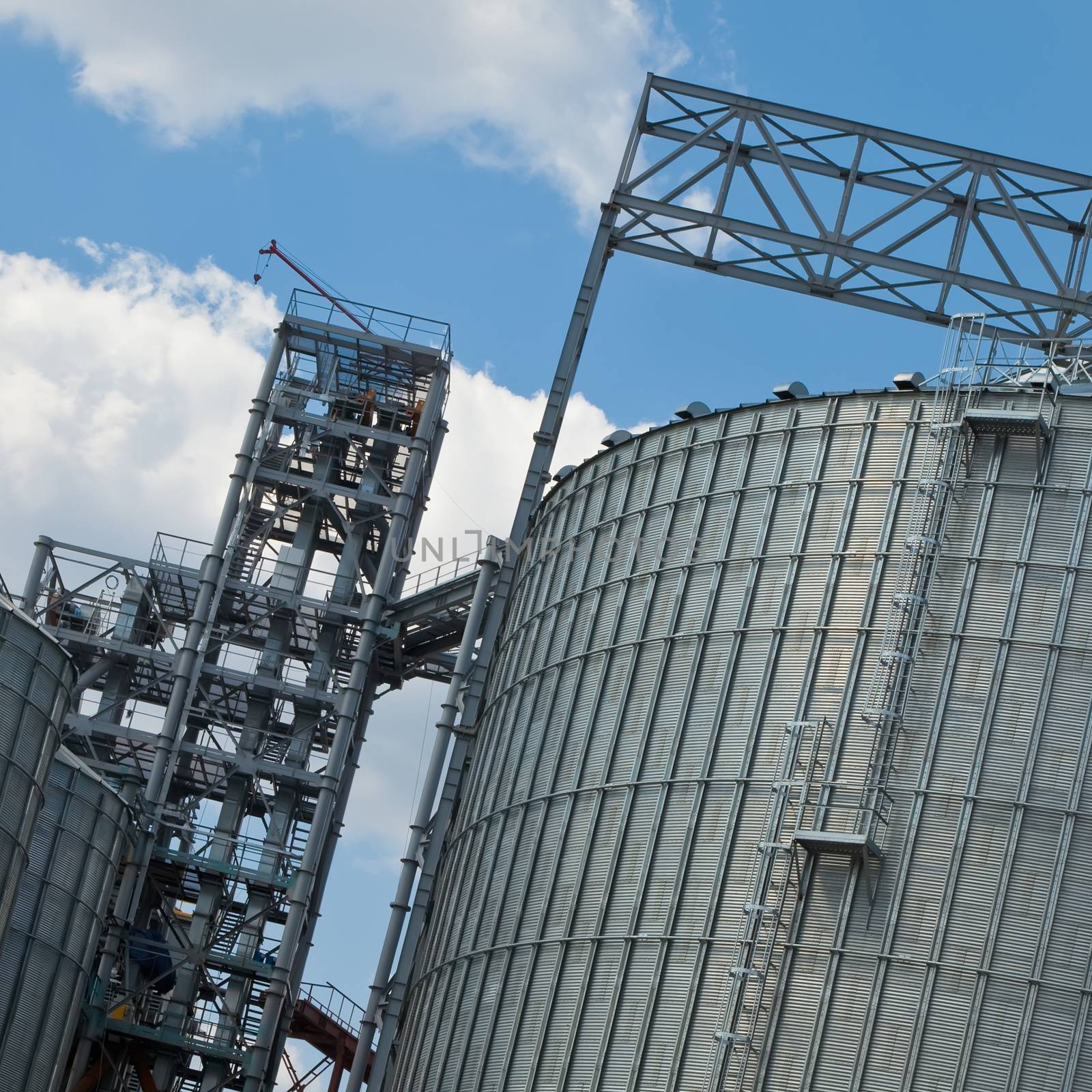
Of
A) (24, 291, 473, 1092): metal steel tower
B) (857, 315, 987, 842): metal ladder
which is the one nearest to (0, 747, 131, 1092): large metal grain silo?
(24, 291, 473, 1092): metal steel tower

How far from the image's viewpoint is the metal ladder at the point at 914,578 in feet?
119

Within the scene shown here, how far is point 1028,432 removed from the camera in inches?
1521

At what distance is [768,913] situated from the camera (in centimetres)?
3600

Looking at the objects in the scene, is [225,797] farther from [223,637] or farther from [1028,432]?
[1028,432]

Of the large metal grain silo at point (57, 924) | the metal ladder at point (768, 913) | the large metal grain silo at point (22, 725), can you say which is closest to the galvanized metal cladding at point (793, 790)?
the metal ladder at point (768, 913)

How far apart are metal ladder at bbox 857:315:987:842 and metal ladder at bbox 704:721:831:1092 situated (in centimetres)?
115

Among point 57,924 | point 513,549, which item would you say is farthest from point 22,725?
point 513,549

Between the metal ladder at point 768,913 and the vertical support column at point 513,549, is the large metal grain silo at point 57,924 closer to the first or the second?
the vertical support column at point 513,549

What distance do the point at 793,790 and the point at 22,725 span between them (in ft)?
52.0

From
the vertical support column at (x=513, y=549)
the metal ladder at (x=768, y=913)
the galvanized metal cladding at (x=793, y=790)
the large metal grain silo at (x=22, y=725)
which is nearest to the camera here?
the galvanized metal cladding at (x=793, y=790)

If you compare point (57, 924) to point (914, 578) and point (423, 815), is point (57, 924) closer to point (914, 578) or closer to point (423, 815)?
point (423, 815)

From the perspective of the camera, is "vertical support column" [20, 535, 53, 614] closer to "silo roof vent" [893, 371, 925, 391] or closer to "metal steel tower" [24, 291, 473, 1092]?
"metal steel tower" [24, 291, 473, 1092]

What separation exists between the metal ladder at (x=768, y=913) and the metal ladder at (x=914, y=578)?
115cm

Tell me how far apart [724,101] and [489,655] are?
15561 mm
